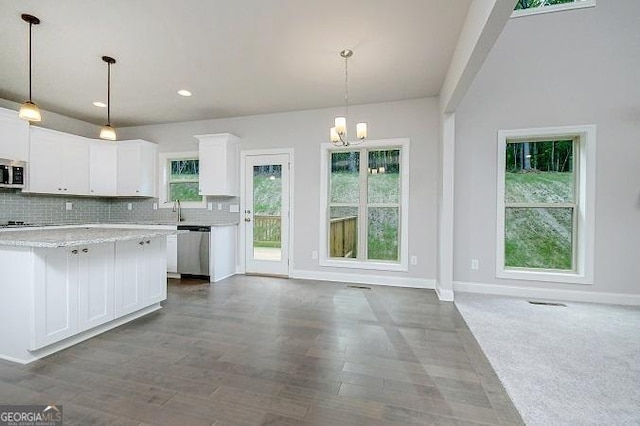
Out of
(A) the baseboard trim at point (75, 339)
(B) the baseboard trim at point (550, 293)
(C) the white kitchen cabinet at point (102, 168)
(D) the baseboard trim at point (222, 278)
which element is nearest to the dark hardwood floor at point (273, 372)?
(A) the baseboard trim at point (75, 339)

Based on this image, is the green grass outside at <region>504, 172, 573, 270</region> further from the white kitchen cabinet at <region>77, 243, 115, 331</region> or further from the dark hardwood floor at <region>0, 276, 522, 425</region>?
the white kitchen cabinet at <region>77, 243, 115, 331</region>

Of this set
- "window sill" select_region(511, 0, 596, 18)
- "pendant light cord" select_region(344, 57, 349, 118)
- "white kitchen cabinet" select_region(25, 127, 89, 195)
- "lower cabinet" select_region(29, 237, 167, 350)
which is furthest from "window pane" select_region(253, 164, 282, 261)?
"window sill" select_region(511, 0, 596, 18)

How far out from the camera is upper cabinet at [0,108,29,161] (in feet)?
12.9

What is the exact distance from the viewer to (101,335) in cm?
260

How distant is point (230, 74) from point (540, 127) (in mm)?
4114

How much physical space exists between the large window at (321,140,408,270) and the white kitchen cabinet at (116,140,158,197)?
341 cm

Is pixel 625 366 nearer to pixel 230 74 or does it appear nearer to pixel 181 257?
pixel 230 74

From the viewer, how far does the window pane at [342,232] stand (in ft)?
15.4

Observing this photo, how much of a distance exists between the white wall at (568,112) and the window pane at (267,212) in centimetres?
283

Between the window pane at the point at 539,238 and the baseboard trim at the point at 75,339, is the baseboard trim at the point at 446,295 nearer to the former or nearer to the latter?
the window pane at the point at 539,238

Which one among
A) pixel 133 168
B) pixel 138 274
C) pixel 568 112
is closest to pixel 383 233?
pixel 568 112

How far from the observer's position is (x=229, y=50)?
301 centimetres

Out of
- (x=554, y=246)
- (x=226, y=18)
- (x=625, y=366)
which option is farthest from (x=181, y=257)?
(x=554, y=246)

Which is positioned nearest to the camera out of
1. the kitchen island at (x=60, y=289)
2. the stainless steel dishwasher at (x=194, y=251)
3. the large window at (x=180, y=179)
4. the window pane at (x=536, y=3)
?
the kitchen island at (x=60, y=289)
